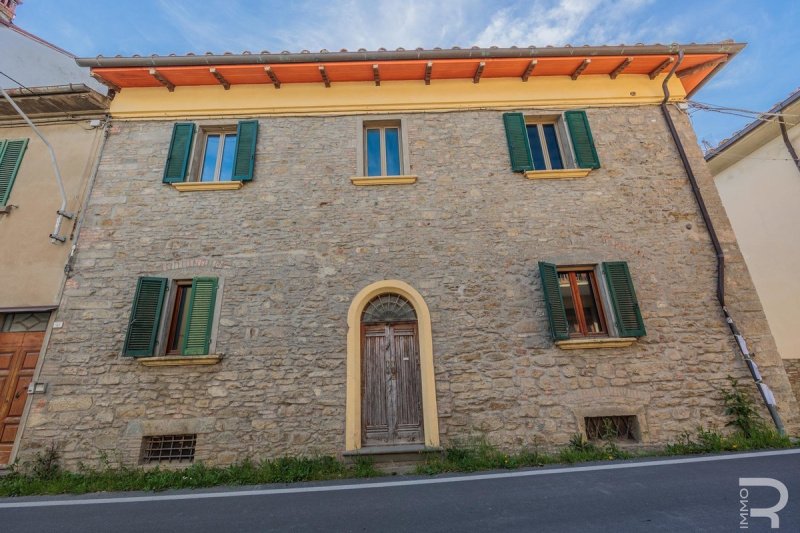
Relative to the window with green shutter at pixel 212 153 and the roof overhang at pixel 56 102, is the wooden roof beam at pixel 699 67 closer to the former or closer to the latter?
the window with green shutter at pixel 212 153

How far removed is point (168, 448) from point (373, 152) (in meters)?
6.04

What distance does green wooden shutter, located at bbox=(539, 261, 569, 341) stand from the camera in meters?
5.67

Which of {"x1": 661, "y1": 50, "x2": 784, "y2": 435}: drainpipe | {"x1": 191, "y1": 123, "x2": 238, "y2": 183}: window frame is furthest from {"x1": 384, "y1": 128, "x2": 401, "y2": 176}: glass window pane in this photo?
{"x1": 661, "y1": 50, "x2": 784, "y2": 435}: drainpipe

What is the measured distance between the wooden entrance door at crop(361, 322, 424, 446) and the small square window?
8.59 ft

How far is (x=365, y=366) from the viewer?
574 centimetres

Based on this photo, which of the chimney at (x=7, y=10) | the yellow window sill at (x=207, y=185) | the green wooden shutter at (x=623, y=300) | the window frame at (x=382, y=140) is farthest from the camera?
the chimney at (x=7, y=10)

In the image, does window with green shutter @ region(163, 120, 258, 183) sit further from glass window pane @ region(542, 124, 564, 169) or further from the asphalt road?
glass window pane @ region(542, 124, 564, 169)

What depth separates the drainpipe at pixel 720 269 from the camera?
5422 mm

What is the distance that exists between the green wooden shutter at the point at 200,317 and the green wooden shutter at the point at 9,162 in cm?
410

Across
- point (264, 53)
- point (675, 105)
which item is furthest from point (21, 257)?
point (675, 105)

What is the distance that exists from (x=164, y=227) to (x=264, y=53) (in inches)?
144

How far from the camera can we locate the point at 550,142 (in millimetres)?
7293

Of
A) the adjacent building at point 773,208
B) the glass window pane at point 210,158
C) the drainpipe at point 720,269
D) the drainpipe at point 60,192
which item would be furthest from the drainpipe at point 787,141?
the drainpipe at point 60,192

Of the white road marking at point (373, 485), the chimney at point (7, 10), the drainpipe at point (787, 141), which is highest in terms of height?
the chimney at point (7, 10)
